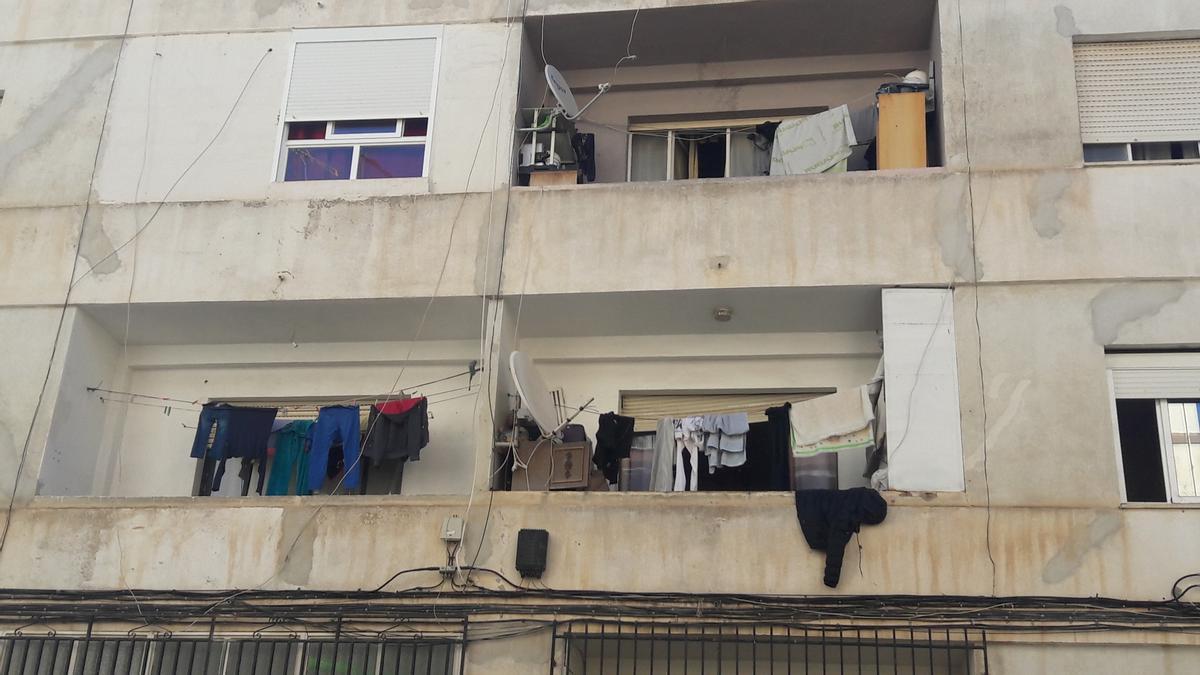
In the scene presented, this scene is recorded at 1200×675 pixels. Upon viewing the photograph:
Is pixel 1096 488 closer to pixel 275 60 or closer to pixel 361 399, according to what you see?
pixel 361 399

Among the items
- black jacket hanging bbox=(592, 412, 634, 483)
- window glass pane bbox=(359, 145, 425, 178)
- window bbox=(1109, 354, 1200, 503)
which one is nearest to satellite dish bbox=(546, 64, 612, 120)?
window glass pane bbox=(359, 145, 425, 178)

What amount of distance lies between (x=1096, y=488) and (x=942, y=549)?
134cm

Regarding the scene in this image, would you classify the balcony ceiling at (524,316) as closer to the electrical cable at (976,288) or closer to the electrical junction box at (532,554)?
the electrical cable at (976,288)

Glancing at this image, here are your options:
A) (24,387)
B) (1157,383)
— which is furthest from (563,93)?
(1157,383)

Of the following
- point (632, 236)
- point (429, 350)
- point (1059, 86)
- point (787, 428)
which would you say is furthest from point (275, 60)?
point (1059, 86)

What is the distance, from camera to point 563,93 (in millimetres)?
12922

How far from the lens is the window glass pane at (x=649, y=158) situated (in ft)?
45.8

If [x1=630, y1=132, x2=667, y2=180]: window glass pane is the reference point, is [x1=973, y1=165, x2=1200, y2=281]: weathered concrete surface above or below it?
below

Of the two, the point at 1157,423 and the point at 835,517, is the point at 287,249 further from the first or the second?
the point at 1157,423

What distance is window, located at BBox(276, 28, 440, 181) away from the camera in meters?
13.0

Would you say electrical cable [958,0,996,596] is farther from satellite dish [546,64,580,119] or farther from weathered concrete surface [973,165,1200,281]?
satellite dish [546,64,580,119]

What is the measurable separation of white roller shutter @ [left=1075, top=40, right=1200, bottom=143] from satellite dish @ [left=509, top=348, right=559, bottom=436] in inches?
215

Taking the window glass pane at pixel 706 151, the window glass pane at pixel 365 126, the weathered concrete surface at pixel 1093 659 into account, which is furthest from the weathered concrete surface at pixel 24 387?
the weathered concrete surface at pixel 1093 659

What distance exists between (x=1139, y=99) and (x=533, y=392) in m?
6.19
